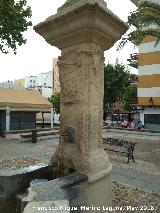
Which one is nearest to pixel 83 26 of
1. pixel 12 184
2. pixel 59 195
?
pixel 59 195

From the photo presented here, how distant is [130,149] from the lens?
1132cm

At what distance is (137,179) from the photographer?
329 inches

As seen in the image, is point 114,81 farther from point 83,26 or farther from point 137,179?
point 83,26

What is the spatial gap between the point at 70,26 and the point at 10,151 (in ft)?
34.2

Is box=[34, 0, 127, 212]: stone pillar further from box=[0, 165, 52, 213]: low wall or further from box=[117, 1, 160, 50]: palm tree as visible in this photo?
box=[117, 1, 160, 50]: palm tree

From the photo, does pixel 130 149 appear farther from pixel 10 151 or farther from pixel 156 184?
pixel 10 151

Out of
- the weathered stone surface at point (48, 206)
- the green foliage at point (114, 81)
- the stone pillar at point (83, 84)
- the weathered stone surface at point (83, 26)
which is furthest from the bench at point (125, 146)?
the green foliage at point (114, 81)

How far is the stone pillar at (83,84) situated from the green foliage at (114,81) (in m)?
36.9

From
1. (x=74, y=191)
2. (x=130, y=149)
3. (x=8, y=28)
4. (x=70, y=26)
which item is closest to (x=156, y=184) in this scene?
(x=130, y=149)

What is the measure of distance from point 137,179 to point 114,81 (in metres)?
33.6

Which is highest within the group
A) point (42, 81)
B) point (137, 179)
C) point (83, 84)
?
point (42, 81)

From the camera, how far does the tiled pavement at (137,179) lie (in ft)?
24.6

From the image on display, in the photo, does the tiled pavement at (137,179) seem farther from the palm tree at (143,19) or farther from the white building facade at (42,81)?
the white building facade at (42,81)

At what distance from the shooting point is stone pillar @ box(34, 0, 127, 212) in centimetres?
403
